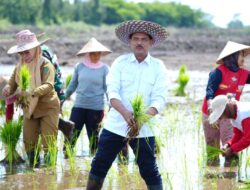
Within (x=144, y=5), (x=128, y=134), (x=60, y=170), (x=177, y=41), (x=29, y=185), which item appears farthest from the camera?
(x=144, y=5)

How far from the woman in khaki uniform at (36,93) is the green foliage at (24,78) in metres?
0.09

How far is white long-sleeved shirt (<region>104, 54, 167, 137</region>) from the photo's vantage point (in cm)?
524

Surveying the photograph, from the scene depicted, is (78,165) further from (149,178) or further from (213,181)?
(149,178)

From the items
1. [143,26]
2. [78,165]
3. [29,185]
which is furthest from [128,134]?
[78,165]

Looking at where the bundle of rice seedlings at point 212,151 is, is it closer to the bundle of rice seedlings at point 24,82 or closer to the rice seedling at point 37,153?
the rice seedling at point 37,153

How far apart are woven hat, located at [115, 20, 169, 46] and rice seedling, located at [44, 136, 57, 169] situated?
82.9 inches

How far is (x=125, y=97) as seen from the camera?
5293 mm

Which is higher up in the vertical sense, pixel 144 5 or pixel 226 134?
pixel 144 5

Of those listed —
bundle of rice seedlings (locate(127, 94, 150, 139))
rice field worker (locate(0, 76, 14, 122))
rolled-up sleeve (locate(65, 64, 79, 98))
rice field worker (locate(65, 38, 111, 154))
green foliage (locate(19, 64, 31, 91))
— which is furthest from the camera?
rolled-up sleeve (locate(65, 64, 79, 98))

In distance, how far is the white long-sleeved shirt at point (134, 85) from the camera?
5.24 metres

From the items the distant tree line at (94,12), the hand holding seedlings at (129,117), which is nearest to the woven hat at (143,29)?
the hand holding seedlings at (129,117)

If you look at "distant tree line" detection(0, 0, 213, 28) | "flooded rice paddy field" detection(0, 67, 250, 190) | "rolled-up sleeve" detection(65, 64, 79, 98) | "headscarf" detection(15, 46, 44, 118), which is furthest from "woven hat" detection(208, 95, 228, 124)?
"distant tree line" detection(0, 0, 213, 28)

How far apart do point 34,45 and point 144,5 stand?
103995 millimetres

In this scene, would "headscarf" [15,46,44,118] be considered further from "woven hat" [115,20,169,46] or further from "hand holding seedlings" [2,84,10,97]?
"woven hat" [115,20,169,46]
